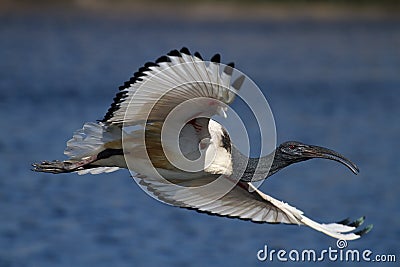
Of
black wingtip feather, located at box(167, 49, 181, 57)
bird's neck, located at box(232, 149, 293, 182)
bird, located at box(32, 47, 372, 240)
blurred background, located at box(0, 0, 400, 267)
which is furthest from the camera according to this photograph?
blurred background, located at box(0, 0, 400, 267)

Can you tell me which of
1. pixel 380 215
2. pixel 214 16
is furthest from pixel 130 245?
pixel 214 16

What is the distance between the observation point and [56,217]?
1186 centimetres

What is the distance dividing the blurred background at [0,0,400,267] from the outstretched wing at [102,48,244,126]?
16.7 feet

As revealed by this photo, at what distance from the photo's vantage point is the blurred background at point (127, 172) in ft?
36.3

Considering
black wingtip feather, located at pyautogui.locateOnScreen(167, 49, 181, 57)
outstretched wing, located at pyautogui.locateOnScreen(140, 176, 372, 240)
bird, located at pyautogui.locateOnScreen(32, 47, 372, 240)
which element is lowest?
outstretched wing, located at pyautogui.locateOnScreen(140, 176, 372, 240)

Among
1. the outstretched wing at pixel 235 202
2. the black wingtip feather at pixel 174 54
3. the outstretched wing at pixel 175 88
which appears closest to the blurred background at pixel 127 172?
the outstretched wing at pixel 235 202

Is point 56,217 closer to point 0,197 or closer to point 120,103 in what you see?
point 0,197

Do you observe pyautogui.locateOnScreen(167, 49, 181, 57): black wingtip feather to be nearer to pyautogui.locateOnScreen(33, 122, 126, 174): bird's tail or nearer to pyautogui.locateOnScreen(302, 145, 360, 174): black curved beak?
pyautogui.locateOnScreen(33, 122, 126, 174): bird's tail

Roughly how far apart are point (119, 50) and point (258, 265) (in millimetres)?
17365

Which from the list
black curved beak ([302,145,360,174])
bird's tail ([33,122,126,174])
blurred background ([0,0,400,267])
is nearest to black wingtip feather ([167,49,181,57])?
bird's tail ([33,122,126,174])

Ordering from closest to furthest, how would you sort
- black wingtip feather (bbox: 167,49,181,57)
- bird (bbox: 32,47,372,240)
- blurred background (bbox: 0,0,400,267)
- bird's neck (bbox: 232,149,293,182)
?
1. black wingtip feather (bbox: 167,49,181,57)
2. bird (bbox: 32,47,372,240)
3. bird's neck (bbox: 232,149,293,182)
4. blurred background (bbox: 0,0,400,267)

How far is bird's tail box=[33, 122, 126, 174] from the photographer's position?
566cm

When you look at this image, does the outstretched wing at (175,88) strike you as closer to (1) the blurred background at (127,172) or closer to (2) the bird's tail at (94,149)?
(2) the bird's tail at (94,149)

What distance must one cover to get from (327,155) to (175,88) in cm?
115
